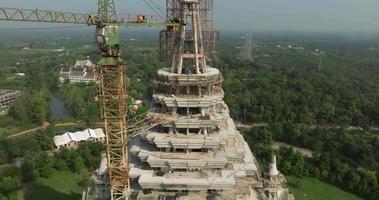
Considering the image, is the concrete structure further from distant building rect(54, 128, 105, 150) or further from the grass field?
distant building rect(54, 128, 105, 150)

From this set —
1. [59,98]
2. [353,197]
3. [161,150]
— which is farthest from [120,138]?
[59,98]

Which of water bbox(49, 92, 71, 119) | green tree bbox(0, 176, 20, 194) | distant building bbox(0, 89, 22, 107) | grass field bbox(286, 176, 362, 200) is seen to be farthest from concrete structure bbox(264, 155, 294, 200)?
distant building bbox(0, 89, 22, 107)

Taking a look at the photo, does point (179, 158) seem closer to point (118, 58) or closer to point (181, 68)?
point (181, 68)

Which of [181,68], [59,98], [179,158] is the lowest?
[59,98]

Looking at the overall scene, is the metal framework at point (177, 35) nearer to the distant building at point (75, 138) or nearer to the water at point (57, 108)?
the distant building at point (75, 138)

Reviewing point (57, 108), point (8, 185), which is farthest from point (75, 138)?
point (57, 108)

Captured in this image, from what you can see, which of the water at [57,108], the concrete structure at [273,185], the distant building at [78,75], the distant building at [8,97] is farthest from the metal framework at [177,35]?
the distant building at [78,75]

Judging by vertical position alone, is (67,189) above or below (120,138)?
below
